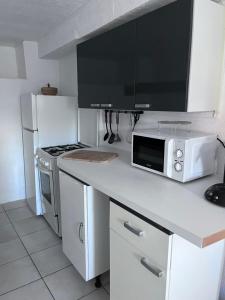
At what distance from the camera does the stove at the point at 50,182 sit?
220cm

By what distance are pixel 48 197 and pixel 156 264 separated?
169cm

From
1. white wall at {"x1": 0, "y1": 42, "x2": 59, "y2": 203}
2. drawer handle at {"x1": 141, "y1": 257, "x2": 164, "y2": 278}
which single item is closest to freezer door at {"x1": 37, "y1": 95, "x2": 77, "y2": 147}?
white wall at {"x1": 0, "y1": 42, "x2": 59, "y2": 203}

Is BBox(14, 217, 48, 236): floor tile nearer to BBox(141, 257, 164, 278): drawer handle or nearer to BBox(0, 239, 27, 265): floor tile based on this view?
BBox(0, 239, 27, 265): floor tile

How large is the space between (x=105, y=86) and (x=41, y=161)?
111cm

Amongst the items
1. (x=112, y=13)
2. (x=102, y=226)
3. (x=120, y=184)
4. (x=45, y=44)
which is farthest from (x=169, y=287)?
(x=45, y=44)

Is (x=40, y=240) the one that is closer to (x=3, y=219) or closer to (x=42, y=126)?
(x=3, y=219)

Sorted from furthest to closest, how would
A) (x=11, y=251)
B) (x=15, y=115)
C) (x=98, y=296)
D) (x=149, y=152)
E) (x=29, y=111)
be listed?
1. (x=15, y=115)
2. (x=29, y=111)
3. (x=11, y=251)
4. (x=98, y=296)
5. (x=149, y=152)

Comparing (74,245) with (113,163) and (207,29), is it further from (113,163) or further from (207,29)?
(207,29)

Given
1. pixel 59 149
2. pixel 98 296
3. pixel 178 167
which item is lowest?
pixel 98 296

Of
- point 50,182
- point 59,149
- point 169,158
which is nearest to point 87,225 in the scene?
point 169,158

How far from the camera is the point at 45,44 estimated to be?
271 centimetres

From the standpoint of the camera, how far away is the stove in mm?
2197

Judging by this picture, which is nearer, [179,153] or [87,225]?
[179,153]

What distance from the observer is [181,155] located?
1268mm
